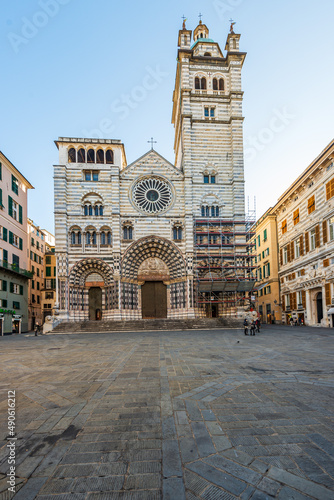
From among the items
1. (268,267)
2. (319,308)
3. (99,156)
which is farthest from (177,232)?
(319,308)

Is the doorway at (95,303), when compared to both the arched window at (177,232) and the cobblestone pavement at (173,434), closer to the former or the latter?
the arched window at (177,232)

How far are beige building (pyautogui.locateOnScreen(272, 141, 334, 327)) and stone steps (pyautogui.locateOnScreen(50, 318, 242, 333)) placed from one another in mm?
7119

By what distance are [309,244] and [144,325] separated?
17.0 m

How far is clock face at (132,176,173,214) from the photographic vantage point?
112ft

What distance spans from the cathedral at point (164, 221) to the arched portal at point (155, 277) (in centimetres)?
11

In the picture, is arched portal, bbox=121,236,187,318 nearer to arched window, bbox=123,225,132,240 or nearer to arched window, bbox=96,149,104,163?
arched window, bbox=123,225,132,240

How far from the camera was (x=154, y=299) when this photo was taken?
34.1 m

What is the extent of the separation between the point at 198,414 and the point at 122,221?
96.2ft

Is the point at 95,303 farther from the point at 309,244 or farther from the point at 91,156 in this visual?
the point at 309,244

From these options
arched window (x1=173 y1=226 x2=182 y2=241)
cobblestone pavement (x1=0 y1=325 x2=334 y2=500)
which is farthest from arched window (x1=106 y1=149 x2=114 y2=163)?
cobblestone pavement (x1=0 y1=325 x2=334 y2=500)

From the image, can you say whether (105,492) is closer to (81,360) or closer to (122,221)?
(81,360)

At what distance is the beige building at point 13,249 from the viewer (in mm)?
29984

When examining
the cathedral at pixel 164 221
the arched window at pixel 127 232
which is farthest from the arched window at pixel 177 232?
the arched window at pixel 127 232

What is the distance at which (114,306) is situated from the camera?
3181 cm
